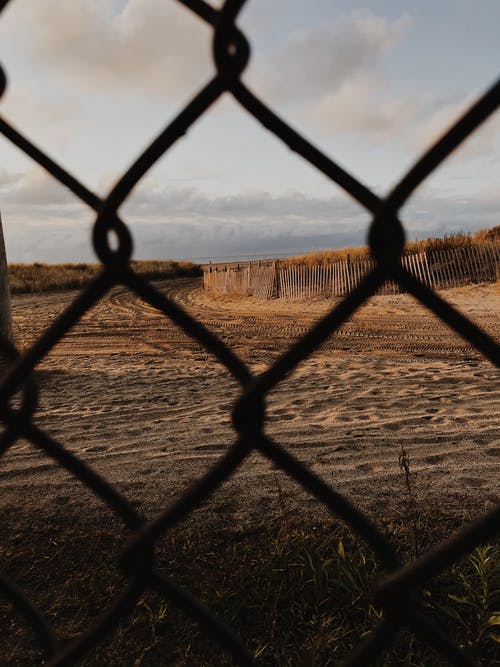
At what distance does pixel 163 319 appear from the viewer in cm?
1292

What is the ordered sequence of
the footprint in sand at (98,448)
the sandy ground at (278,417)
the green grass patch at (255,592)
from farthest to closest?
the footprint in sand at (98,448) → the sandy ground at (278,417) → the green grass patch at (255,592)

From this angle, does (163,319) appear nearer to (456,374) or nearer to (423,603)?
(456,374)

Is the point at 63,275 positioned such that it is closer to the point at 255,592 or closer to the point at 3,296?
the point at 3,296

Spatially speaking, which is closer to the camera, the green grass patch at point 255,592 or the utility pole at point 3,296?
the green grass patch at point 255,592

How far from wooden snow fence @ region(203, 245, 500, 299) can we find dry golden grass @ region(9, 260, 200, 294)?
4.58 m

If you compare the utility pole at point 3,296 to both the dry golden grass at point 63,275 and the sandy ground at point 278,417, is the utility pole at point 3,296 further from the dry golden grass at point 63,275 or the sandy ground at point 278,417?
the dry golden grass at point 63,275

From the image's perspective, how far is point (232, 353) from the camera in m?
0.54

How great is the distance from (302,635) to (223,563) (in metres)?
0.54

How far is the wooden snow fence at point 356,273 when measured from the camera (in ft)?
49.1

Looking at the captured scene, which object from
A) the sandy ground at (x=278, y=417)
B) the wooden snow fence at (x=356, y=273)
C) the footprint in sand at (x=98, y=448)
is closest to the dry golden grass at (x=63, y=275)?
the wooden snow fence at (x=356, y=273)

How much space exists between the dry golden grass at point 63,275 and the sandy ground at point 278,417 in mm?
10314

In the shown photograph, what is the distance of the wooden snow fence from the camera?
1495cm

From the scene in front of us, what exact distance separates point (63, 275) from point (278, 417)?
2177 centimetres

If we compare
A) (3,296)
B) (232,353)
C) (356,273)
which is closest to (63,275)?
(356,273)
